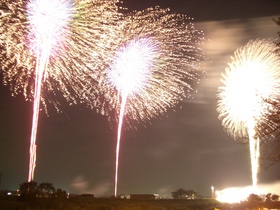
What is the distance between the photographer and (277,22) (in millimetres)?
11812

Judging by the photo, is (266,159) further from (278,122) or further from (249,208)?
(249,208)

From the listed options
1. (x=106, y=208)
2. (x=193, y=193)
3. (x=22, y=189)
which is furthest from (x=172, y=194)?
(x=106, y=208)

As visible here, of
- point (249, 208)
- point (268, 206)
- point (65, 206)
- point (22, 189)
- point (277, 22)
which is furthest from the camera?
point (22, 189)

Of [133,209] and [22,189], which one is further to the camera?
[22,189]

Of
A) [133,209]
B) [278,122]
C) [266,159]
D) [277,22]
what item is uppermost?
[277,22]

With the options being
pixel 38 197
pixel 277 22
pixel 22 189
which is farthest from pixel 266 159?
pixel 22 189

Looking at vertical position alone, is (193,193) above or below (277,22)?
below

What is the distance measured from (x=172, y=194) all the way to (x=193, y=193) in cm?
638

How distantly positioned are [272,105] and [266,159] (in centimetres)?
162

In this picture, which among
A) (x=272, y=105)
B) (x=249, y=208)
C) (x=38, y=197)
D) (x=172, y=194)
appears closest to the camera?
(x=272, y=105)

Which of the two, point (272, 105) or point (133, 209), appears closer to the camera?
point (272, 105)

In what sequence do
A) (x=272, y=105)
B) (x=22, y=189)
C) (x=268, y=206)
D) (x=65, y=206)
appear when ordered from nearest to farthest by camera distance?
(x=272, y=105) < (x=268, y=206) < (x=65, y=206) < (x=22, y=189)

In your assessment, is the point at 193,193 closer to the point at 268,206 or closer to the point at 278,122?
the point at 268,206

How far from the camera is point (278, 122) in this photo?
10.7 meters
